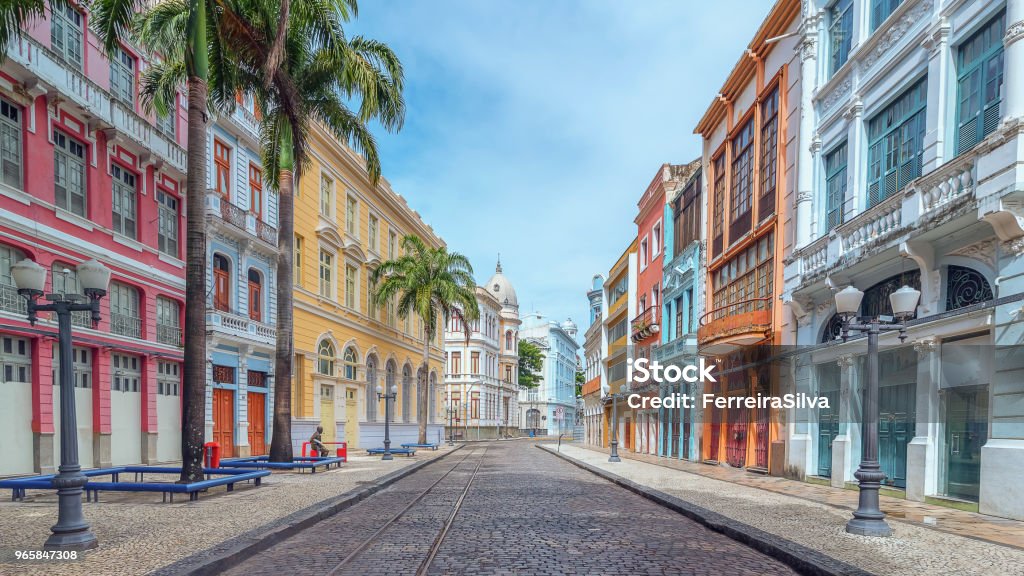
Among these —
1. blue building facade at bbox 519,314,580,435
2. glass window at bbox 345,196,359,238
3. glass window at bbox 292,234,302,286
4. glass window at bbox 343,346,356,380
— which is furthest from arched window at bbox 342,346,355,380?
blue building facade at bbox 519,314,580,435

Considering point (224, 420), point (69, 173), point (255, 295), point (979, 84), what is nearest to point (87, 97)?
point (69, 173)

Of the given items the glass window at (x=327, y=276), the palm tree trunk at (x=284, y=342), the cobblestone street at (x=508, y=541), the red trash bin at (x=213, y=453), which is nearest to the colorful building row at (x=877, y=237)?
the cobblestone street at (x=508, y=541)

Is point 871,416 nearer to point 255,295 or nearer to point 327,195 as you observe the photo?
point 255,295

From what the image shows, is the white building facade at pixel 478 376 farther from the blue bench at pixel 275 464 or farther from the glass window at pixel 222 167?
the blue bench at pixel 275 464

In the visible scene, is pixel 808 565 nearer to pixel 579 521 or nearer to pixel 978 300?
pixel 579 521

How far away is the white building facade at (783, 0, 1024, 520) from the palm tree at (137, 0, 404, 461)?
37.4 ft

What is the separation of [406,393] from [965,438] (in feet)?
Answer: 121

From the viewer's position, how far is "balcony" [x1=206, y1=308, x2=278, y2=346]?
23.4m

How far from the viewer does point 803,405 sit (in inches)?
711

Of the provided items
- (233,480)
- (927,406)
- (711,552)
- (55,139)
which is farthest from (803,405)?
(55,139)

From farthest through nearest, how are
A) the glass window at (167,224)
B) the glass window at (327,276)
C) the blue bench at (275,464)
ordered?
the glass window at (327,276)
the glass window at (167,224)
the blue bench at (275,464)

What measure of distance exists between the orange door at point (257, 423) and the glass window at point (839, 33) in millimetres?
21539

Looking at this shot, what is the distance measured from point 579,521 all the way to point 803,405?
368 inches

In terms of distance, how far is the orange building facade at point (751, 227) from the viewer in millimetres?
19594
